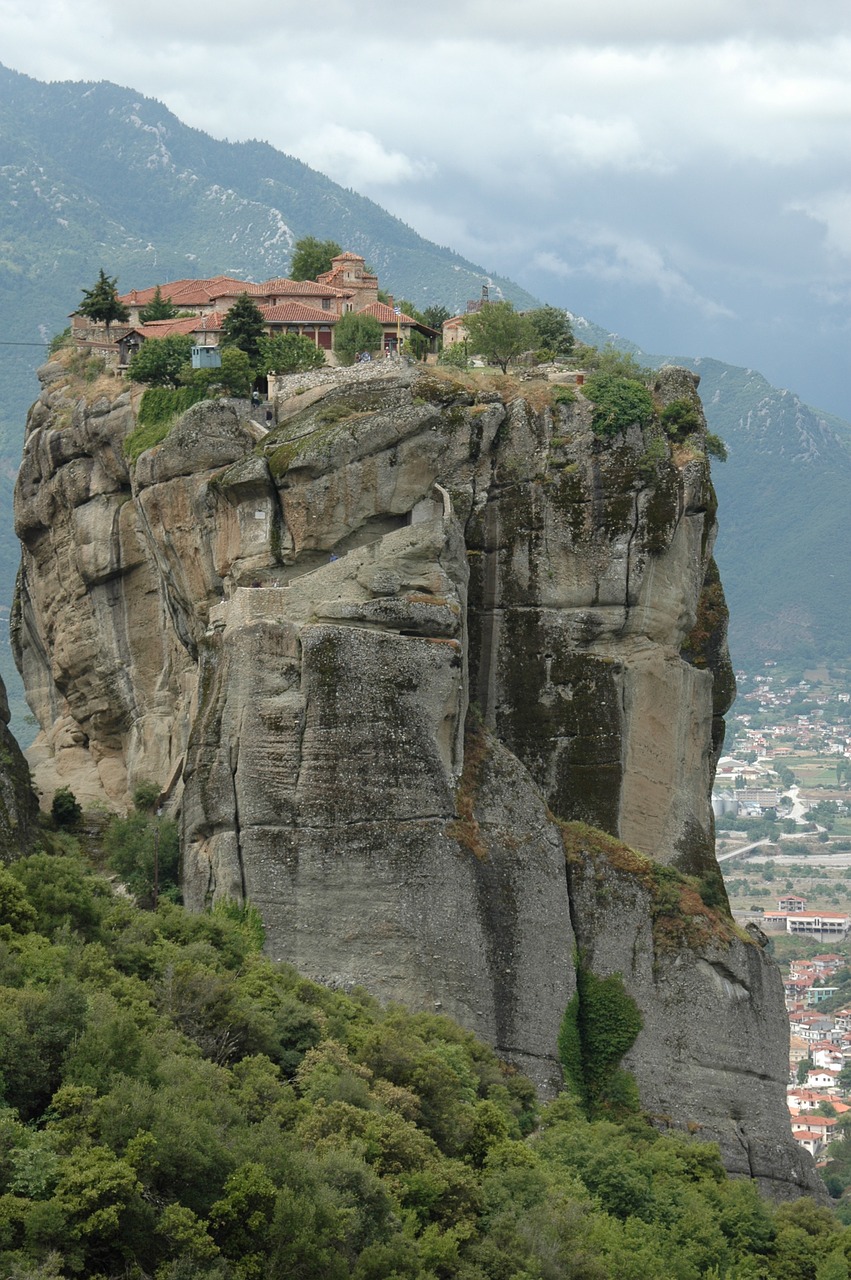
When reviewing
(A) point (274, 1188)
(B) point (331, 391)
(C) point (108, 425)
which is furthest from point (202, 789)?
(A) point (274, 1188)

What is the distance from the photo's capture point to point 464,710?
→ 58.9 metres

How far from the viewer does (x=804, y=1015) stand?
16638 centimetres

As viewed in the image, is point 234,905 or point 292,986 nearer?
point 292,986

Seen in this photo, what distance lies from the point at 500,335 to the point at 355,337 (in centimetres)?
404

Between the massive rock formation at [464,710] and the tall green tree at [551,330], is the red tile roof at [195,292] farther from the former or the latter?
the massive rock formation at [464,710]

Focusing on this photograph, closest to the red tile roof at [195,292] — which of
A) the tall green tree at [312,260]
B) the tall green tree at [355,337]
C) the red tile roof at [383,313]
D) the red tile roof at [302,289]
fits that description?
the red tile roof at [302,289]

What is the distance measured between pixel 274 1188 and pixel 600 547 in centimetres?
2830

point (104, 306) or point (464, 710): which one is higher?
point (104, 306)

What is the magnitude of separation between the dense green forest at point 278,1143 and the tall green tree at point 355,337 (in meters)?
20.7

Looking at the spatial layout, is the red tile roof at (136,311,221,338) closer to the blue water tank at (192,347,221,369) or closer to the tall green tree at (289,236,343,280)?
the blue water tank at (192,347,221,369)

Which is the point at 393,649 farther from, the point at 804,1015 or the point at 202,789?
the point at 804,1015

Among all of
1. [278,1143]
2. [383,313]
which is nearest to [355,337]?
[383,313]

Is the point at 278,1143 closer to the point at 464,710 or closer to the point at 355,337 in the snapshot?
the point at 464,710

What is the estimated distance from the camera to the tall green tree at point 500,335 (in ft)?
231
